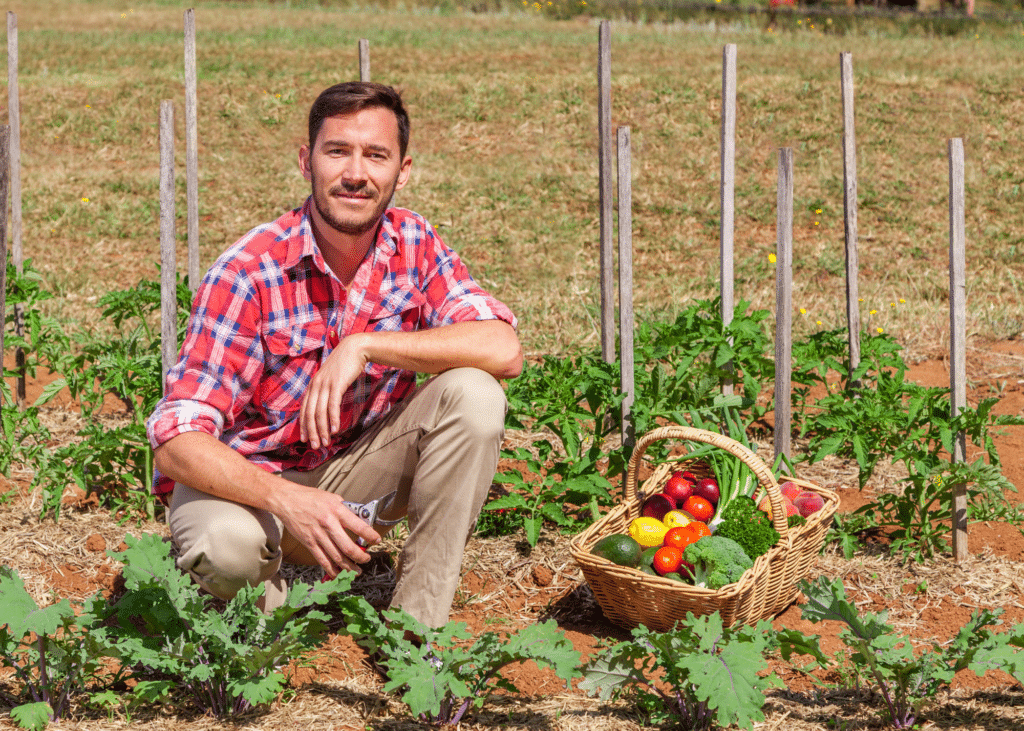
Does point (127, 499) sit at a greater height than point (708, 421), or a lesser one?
lesser

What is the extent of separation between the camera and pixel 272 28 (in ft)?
39.7

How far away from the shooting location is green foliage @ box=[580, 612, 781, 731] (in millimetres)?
2104

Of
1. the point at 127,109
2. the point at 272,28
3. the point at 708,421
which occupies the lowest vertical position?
the point at 708,421

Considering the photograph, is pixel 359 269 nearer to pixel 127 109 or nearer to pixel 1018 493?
pixel 1018 493

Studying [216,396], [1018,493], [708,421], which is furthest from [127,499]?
[1018,493]

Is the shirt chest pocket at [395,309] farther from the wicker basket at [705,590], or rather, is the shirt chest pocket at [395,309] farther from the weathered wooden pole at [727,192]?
the weathered wooden pole at [727,192]

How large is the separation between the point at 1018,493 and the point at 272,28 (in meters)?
10.8

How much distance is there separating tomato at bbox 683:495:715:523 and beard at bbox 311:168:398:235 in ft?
4.39

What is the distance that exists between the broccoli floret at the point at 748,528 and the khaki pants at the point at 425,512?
762 millimetres

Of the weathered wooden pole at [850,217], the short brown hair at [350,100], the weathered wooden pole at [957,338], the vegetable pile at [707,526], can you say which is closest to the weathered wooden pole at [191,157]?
the short brown hair at [350,100]

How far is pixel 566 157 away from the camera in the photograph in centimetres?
827

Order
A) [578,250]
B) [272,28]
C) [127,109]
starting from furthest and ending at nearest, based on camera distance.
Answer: [272,28] < [127,109] < [578,250]

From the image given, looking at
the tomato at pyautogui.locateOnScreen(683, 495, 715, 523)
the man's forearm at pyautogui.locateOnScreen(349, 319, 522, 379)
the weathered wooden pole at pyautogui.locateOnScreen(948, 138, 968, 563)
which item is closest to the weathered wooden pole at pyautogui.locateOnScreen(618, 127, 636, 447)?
the tomato at pyautogui.locateOnScreen(683, 495, 715, 523)

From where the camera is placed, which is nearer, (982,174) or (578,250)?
(578,250)
